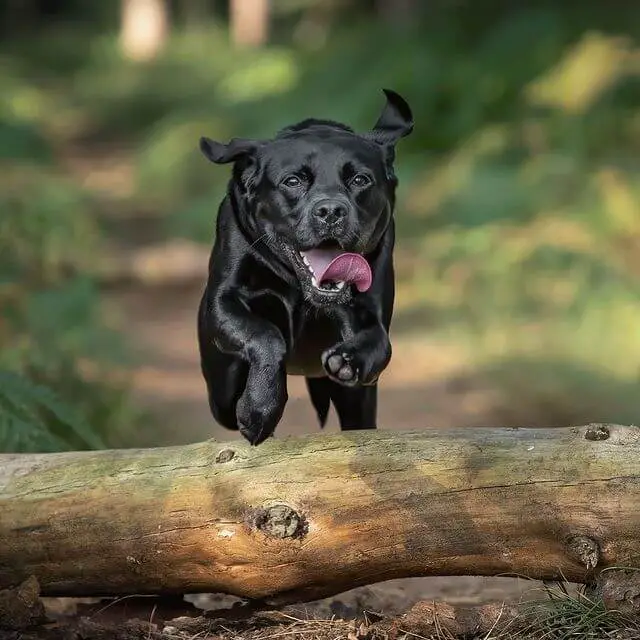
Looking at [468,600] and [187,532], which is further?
[468,600]

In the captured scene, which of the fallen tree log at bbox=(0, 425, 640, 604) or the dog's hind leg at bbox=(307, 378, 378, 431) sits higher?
the dog's hind leg at bbox=(307, 378, 378, 431)

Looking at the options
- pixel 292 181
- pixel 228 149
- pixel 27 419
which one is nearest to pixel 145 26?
pixel 27 419

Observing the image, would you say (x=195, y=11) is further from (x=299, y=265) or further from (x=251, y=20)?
(x=299, y=265)

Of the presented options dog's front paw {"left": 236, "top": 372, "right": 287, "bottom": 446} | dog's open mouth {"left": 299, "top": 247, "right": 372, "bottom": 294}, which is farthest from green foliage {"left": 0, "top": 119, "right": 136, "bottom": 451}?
dog's open mouth {"left": 299, "top": 247, "right": 372, "bottom": 294}

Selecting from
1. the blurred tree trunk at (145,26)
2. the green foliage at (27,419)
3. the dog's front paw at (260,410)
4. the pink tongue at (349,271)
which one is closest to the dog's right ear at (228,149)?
the pink tongue at (349,271)

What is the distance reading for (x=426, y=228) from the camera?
12.5 m

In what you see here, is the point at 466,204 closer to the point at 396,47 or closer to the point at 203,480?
the point at 396,47

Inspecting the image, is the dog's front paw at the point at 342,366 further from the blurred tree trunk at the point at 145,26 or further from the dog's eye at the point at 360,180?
the blurred tree trunk at the point at 145,26

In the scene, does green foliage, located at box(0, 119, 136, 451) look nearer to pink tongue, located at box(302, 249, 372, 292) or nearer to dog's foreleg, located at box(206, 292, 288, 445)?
dog's foreleg, located at box(206, 292, 288, 445)

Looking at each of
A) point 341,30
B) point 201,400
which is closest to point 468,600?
point 201,400

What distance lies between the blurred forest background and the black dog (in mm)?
1255

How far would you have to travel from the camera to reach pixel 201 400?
868 centimetres

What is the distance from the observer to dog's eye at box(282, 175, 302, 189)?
161 inches

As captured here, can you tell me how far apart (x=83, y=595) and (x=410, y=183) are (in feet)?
33.1
